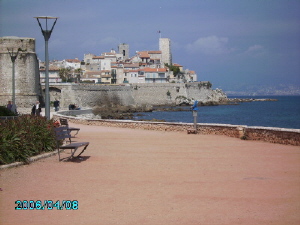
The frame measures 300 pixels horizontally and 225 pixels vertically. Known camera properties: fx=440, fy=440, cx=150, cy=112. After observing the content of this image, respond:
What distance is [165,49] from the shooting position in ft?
403

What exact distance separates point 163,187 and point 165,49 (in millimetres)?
117176

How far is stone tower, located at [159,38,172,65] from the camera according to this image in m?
122

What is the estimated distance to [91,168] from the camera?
29.7 ft

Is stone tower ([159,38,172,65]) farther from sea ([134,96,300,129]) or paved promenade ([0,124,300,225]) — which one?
paved promenade ([0,124,300,225])

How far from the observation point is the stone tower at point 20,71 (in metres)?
43.0

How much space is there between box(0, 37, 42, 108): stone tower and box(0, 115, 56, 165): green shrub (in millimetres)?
33200

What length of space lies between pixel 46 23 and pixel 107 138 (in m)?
4.42

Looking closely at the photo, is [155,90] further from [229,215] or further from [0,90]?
[229,215]

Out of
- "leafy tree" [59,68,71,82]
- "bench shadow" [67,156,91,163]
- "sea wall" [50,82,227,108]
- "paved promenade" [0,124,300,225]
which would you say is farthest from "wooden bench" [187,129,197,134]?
"leafy tree" [59,68,71,82]

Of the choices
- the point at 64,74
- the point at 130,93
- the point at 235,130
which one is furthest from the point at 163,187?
the point at 64,74

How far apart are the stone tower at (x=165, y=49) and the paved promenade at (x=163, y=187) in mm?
111400

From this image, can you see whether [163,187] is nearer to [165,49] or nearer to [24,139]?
[24,139]

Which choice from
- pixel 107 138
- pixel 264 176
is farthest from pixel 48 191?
pixel 107 138

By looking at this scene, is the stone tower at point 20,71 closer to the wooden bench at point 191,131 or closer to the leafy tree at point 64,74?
the wooden bench at point 191,131
